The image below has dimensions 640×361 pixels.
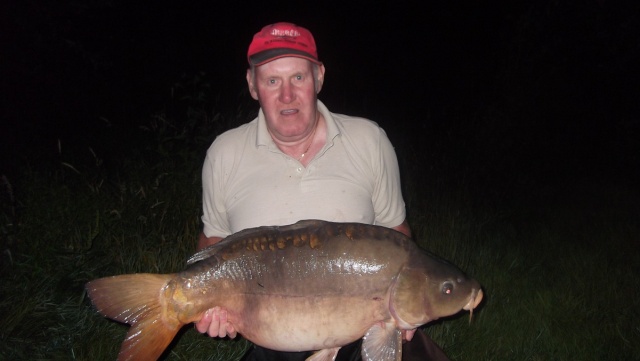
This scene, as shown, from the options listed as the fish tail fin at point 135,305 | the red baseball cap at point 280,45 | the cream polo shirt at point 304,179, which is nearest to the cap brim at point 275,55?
the red baseball cap at point 280,45

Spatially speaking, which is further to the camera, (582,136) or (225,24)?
(225,24)

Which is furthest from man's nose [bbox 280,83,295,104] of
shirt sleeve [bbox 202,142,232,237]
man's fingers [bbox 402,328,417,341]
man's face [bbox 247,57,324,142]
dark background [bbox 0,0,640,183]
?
dark background [bbox 0,0,640,183]

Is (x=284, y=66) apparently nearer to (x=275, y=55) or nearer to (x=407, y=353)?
(x=275, y=55)

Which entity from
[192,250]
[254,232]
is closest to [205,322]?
[254,232]

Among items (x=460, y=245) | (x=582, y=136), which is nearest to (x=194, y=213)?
(x=460, y=245)

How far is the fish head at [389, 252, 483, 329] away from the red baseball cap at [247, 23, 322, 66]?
3.41ft

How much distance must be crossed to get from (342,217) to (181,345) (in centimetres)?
146

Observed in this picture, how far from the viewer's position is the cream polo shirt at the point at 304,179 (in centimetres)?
238

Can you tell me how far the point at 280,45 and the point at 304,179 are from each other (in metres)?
0.59

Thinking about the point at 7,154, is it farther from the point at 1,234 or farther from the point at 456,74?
the point at 456,74

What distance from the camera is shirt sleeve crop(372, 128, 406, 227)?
2.50 metres

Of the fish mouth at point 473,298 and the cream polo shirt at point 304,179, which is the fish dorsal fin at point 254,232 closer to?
the cream polo shirt at point 304,179

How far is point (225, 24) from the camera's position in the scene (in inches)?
553

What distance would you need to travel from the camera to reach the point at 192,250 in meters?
3.94
